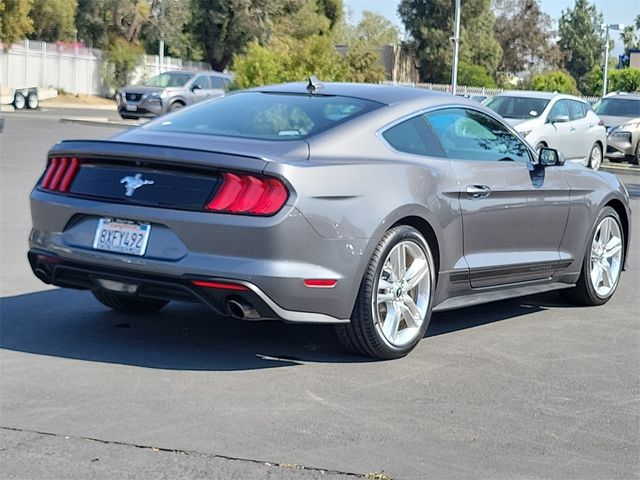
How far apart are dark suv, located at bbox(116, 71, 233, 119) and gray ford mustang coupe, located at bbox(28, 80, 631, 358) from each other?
26.5 m

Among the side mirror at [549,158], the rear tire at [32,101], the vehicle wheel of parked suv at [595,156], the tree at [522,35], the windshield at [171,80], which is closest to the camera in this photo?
the side mirror at [549,158]

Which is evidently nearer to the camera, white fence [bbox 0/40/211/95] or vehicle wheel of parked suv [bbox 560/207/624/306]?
vehicle wheel of parked suv [bbox 560/207/624/306]

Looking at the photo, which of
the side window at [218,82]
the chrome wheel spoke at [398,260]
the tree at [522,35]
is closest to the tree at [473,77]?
the tree at [522,35]

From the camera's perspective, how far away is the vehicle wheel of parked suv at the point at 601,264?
27.1 ft

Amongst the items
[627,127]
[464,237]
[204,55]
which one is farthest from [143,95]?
[204,55]

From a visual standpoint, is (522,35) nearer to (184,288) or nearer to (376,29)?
(376,29)

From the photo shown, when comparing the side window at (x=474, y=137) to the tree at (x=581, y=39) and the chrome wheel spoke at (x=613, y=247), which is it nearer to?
the chrome wheel spoke at (x=613, y=247)

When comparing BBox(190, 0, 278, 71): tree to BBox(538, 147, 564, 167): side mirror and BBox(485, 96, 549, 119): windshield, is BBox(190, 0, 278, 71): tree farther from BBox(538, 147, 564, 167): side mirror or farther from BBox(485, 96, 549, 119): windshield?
BBox(538, 147, 564, 167): side mirror

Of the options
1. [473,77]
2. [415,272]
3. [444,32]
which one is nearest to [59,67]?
[473,77]

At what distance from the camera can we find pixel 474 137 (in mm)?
7273

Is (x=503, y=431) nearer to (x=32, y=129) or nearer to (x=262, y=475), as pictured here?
(x=262, y=475)

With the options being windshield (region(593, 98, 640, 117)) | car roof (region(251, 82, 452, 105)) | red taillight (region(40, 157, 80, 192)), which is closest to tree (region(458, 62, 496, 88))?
windshield (region(593, 98, 640, 117))

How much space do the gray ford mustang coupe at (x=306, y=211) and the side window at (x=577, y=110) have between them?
50.2ft

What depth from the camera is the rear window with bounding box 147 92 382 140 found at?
21.1ft
